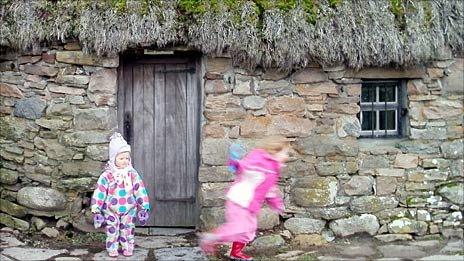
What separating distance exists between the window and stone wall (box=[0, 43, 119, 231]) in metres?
2.63

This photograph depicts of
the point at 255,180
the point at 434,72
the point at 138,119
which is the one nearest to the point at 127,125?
the point at 138,119

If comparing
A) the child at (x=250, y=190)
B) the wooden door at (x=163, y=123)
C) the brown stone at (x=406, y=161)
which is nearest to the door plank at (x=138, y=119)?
the wooden door at (x=163, y=123)

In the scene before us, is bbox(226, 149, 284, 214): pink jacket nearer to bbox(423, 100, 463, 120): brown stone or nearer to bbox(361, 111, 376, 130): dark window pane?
bbox(361, 111, 376, 130): dark window pane

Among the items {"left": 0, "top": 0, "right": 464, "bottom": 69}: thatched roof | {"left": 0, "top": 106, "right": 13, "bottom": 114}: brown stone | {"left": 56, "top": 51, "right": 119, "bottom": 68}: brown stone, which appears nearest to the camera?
{"left": 0, "top": 0, "right": 464, "bottom": 69}: thatched roof

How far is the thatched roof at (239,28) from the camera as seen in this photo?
23.4ft

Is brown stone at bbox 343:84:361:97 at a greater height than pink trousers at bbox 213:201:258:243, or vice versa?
brown stone at bbox 343:84:361:97

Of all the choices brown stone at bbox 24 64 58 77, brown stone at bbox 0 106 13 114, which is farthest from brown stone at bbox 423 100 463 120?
brown stone at bbox 0 106 13 114

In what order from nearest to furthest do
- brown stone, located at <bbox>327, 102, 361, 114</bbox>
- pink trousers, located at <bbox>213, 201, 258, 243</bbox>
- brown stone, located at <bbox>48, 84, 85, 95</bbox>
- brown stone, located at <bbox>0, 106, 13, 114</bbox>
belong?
pink trousers, located at <bbox>213, 201, 258, 243</bbox>
brown stone, located at <bbox>48, 84, 85, 95</bbox>
brown stone, located at <bbox>327, 102, 361, 114</bbox>
brown stone, located at <bbox>0, 106, 13, 114</bbox>

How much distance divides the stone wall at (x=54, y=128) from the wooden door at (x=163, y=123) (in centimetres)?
36

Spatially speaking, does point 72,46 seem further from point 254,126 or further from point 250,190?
point 250,190

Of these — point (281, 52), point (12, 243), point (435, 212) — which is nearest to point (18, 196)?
point (12, 243)

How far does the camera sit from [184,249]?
7234mm

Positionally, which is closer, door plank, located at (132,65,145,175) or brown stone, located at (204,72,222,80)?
brown stone, located at (204,72,222,80)

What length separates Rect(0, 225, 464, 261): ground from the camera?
6.96m
